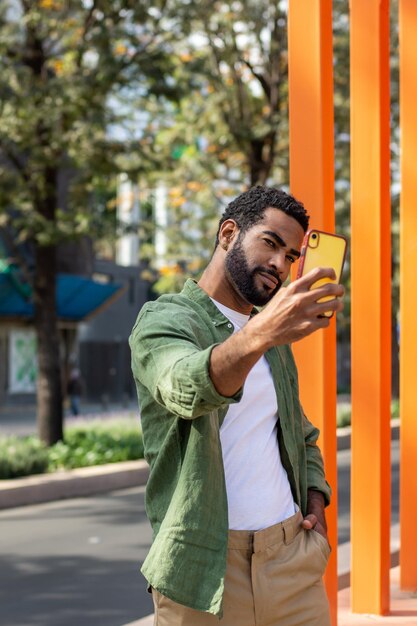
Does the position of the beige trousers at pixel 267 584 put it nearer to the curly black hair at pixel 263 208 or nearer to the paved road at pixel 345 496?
the curly black hair at pixel 263 208

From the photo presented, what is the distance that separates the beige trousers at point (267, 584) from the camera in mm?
2799

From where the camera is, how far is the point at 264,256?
2.79 meters

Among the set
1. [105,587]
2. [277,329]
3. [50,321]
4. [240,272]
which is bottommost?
[105,587]

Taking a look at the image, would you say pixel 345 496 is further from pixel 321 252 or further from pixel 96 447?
pixel 321 252

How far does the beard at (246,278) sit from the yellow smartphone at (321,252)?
0.34m

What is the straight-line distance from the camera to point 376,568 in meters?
5.64

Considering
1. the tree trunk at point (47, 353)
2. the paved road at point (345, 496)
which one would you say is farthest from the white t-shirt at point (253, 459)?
the tree trunk at point (47, 353)

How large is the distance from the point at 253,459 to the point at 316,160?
2.27 m

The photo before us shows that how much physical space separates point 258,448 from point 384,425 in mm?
2997

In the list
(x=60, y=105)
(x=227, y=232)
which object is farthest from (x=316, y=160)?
(x=60, y=105)

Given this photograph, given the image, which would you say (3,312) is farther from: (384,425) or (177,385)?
(177,385)

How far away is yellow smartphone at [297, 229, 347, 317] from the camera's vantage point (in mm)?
2369

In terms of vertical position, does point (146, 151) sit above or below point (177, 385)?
above

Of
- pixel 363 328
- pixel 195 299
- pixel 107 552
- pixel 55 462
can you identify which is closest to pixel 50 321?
pixel 55 462
